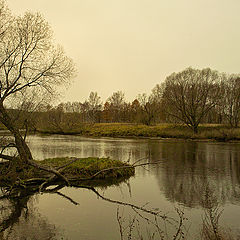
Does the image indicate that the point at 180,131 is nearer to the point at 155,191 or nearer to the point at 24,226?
the point at 155,191

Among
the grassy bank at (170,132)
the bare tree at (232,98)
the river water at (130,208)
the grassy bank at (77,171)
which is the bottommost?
the river water at (130,208)

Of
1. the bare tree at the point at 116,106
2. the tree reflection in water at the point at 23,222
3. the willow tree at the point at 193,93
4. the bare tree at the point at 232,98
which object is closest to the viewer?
the tree reflection in water at the point at 23,222

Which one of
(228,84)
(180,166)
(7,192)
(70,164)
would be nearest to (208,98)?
(228,84)

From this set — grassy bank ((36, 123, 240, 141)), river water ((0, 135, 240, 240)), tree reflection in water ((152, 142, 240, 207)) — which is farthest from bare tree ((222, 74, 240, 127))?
river water ((0, 135, 240, 240))

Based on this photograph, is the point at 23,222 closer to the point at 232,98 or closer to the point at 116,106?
the point at 232,98

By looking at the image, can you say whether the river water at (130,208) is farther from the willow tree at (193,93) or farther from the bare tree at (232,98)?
the bare tree at (232,98)

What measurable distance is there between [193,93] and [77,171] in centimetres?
3799

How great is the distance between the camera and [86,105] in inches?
3620

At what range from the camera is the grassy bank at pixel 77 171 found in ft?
40.1

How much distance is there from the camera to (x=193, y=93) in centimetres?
4722

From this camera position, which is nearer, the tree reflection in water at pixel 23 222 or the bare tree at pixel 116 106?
the tree reflection in water at pixel 23 222

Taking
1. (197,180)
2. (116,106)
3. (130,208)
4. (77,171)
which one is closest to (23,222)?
(130,208)

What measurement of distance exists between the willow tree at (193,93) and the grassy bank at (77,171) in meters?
→ 34.4

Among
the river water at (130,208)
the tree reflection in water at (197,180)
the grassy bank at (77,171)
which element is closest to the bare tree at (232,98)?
the tree reflection in water at (197,180)
